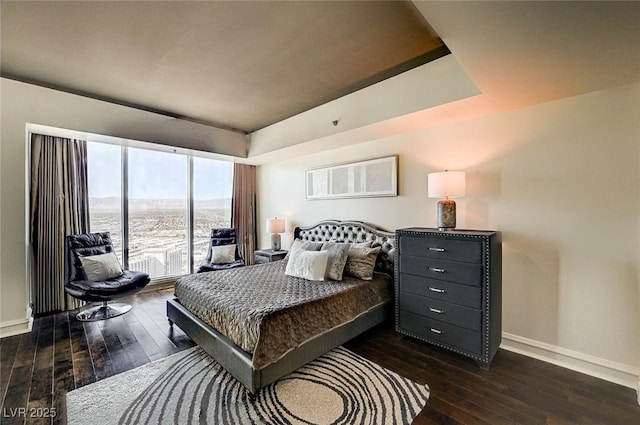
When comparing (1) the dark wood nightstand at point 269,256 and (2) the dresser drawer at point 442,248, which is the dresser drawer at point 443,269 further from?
(1) the dark wood nightstand at point 269,256

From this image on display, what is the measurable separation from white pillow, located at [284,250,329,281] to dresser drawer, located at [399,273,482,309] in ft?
2.93

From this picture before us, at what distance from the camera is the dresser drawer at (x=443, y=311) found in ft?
7.94

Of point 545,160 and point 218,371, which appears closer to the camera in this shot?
point 218,371

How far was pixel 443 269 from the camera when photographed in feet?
8.52

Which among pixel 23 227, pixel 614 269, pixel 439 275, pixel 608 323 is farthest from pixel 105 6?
pixel 608 323

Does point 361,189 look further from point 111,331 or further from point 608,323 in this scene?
point 111,331

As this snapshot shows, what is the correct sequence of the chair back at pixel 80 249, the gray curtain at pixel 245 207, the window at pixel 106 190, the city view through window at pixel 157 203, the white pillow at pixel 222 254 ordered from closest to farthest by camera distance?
the chair back at pixel 80 249 → the window at pixel 106 190 → the city view through window at pixel 157 203 → the white pillow at pixel 222 254 → the gray curtain at pixel 245 207

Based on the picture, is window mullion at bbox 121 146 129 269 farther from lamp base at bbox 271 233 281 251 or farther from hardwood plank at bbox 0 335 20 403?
lamp base at bbox 271 233 281 251

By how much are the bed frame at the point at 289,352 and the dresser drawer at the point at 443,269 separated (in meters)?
0.61

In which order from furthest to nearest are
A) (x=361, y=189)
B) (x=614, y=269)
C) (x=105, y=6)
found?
1. (x=361, y=189)
2. (x=614, y=269)
3. (x=105, y=6)

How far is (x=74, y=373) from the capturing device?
7.51 ft

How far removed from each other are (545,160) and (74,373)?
465 centimetres

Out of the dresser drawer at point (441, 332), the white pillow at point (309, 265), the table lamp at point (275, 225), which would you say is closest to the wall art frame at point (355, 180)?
the table lamp at point (275, 225)

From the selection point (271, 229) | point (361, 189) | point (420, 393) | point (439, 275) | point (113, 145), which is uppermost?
Result: point (113, 145)
